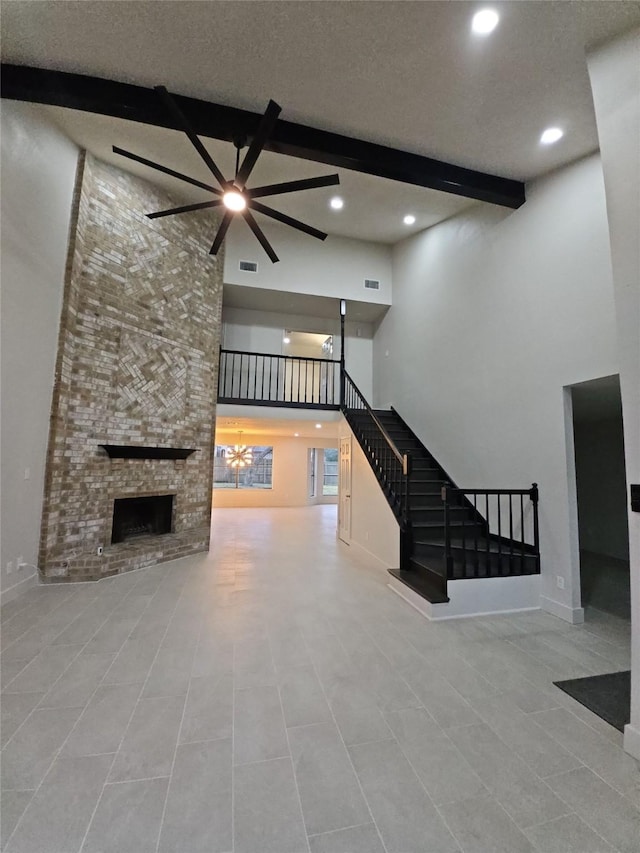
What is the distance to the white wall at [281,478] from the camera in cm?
1180

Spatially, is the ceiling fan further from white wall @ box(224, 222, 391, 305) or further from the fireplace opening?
the fireplace opening

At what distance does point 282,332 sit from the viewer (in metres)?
8.59

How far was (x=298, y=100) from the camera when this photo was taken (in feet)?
11.4

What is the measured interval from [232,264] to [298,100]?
3859 millimetres

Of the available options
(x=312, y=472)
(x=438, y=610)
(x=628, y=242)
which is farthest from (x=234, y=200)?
(x=312, y=472)

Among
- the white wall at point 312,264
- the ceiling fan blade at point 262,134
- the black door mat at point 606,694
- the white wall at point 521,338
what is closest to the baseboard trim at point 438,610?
the white wall at point 521,338

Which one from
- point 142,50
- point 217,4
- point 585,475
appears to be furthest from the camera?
point 585,475

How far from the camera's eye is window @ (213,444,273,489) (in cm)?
1216

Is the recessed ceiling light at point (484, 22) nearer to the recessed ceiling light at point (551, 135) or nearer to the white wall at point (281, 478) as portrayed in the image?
the recessed ceiling light at point (551, 135)

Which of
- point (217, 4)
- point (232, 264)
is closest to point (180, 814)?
point (217, 4)

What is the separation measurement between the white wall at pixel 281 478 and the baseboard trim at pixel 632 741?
1058 centimetres

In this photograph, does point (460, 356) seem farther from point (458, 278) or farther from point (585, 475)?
point (585, 475)

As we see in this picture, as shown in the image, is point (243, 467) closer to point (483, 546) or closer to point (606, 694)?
point (483, 546)

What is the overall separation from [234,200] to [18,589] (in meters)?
4.55
